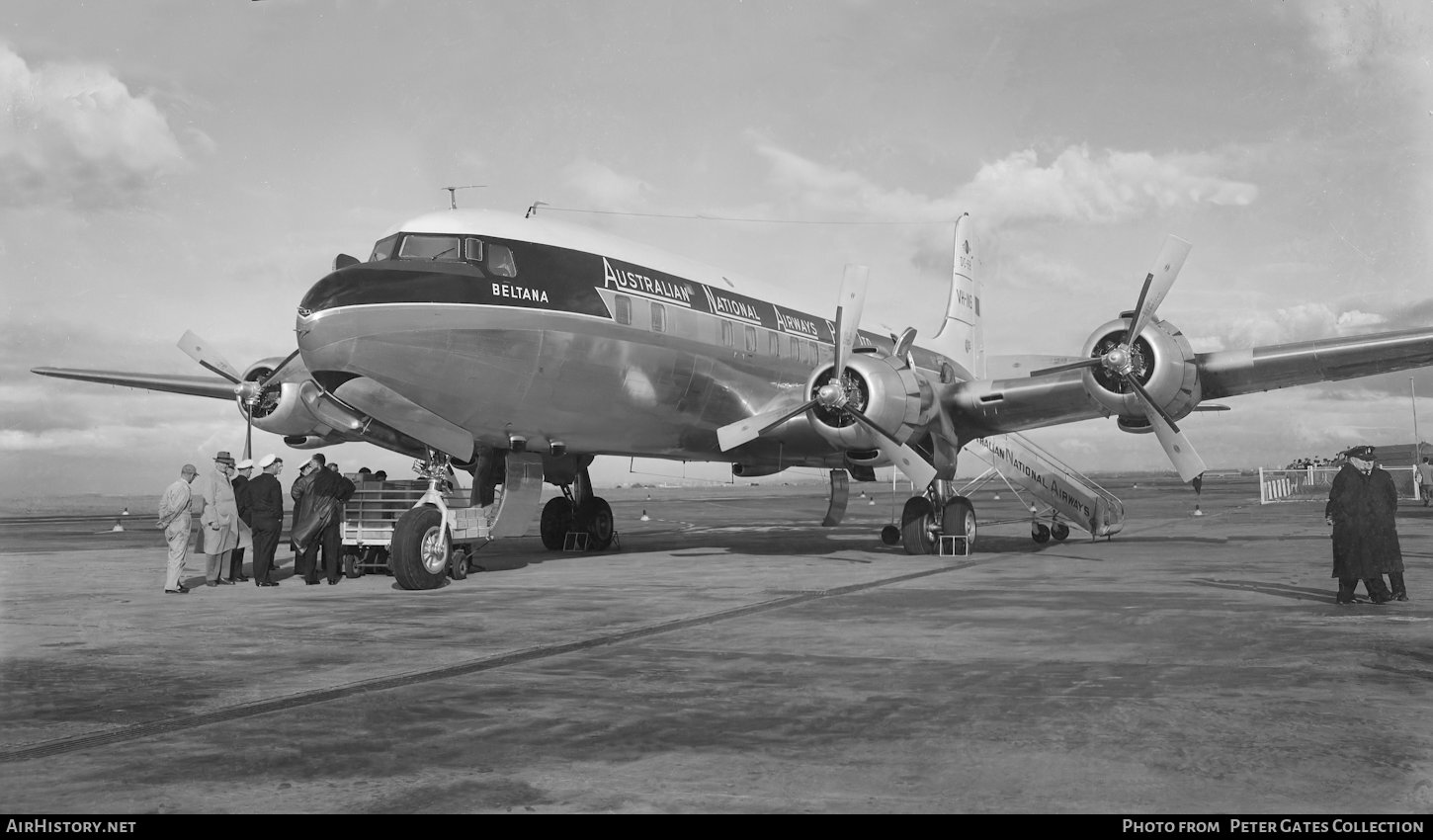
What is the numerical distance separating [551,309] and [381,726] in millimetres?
9373

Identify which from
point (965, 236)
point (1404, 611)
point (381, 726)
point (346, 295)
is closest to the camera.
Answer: point (381, 726)

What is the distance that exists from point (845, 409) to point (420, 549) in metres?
6.76

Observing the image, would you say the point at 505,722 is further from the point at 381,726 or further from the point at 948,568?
the point at 948,568

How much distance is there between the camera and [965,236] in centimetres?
3006

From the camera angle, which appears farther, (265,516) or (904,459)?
(904,459)

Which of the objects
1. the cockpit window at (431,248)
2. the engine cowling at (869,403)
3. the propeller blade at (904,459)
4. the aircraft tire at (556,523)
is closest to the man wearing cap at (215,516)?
the cockpit window at (431,248)

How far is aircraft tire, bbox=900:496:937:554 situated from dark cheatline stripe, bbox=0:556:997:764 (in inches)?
322

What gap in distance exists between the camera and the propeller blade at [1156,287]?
17031mm

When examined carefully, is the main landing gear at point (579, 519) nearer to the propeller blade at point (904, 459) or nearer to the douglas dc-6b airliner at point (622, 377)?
the douglas dc-6b airliner at point (622, 377)

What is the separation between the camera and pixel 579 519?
74.1 feet

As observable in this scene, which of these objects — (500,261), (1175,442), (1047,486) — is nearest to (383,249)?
(500,261)

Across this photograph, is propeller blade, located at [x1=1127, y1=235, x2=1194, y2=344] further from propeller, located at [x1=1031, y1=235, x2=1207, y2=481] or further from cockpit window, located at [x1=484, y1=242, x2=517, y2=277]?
cockpit window, located at [x1=484, y1=242, x2=517, y2=277]

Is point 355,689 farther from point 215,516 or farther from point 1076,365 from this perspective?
point 1076,365
